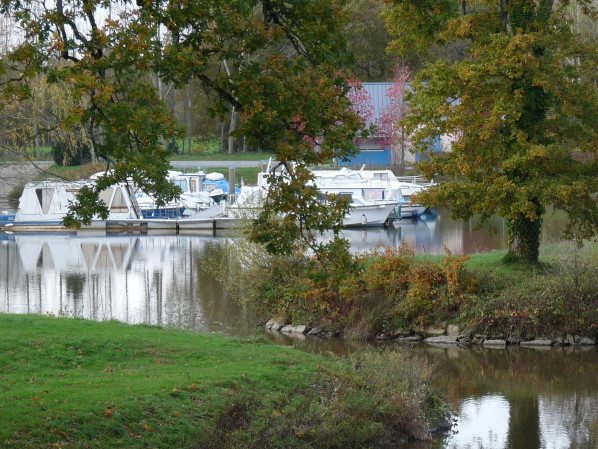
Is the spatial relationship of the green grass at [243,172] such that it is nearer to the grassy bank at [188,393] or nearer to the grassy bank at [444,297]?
the grassy bank at [444,297]

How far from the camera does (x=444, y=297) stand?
70.8 ft

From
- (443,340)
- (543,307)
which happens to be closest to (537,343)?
(543,307)

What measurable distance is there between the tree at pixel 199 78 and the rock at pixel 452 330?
38.0 feet

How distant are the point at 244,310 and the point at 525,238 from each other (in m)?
7.85

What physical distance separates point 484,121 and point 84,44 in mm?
14755

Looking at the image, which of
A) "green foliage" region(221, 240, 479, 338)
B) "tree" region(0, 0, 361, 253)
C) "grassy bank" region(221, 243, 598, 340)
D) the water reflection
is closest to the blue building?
the water reflection

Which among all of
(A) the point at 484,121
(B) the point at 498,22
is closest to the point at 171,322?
(A) the point at 484,121

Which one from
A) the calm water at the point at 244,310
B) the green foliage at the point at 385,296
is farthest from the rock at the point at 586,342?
the green foliage at the point at 385,296

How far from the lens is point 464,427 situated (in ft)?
48.8

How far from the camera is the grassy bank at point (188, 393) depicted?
1052 centimetres

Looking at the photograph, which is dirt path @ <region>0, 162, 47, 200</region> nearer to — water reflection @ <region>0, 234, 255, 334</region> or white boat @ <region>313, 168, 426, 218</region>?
water reflection @ <region>0, 234, 255, 334</region>

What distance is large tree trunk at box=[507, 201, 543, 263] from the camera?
23797mm

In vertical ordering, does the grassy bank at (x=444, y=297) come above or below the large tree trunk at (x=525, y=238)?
below

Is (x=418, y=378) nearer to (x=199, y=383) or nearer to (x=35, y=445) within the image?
(x=199, y=383)
